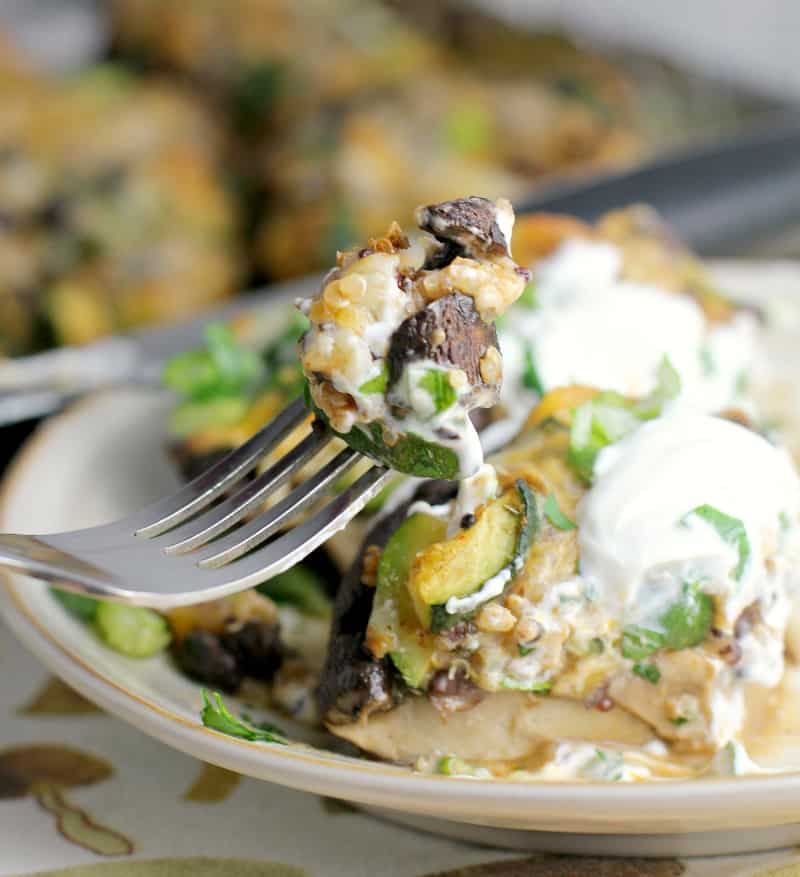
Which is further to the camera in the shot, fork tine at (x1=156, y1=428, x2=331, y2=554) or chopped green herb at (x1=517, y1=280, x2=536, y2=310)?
chopped green herb at (x1=517, y1=280, x2=536, y2=310)

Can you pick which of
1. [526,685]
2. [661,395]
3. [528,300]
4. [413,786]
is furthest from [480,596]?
[528,300]

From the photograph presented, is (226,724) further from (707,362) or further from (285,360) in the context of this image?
(707,362)

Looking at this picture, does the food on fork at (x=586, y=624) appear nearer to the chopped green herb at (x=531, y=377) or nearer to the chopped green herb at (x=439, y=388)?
the chopped green herb at (x=439, y=388)

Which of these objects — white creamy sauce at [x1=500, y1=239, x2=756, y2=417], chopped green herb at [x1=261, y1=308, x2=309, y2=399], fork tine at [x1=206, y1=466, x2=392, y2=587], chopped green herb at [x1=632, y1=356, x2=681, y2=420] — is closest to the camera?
fork tine at [x1=206, y1=466, x2=392, y2=587]

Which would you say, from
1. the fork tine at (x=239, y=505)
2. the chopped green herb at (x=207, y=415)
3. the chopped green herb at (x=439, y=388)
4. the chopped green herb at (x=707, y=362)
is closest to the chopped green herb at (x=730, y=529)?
the chopped green herb at (x=439, y=388)

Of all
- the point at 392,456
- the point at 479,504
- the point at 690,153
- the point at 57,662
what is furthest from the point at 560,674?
the point at 690,153

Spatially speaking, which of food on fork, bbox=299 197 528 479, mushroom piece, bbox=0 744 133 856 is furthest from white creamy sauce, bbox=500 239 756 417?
mushroom piece, bbox=0 744 133 856

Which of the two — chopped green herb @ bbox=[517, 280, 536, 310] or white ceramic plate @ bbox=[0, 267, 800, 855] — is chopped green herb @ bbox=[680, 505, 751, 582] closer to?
white ceramic plate @ bbox=[0, 267, 800, 855]
